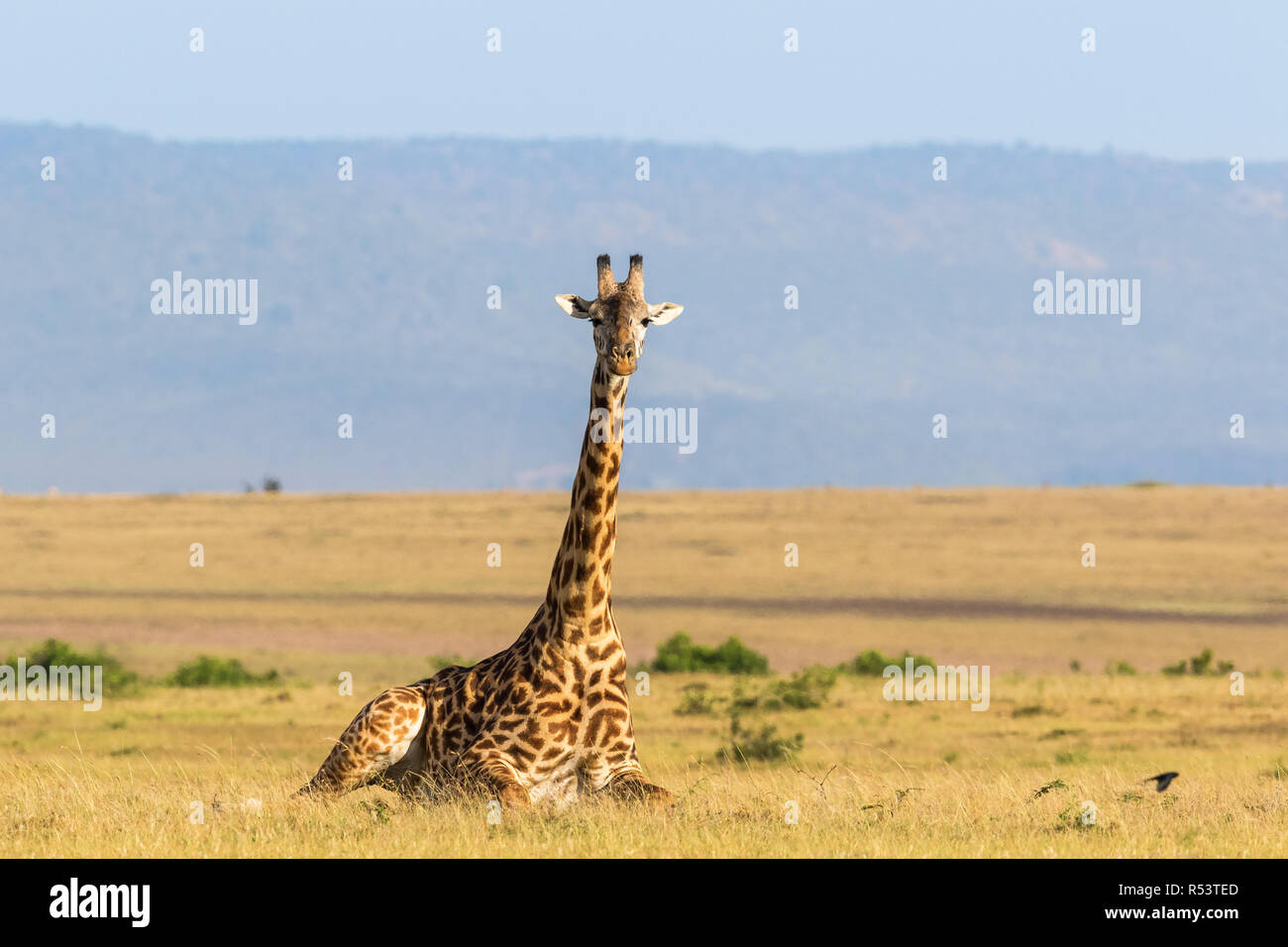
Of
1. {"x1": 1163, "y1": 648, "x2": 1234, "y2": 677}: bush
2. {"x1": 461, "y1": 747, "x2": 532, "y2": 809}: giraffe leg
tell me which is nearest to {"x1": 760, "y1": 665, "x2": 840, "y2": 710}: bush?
{"x1": 1163, "y1": 648, "x2": 1234, "y2": 677}: bush

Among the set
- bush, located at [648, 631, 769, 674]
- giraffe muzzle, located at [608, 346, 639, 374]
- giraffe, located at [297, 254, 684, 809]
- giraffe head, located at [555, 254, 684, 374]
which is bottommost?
bush, located at [648, 631, 769, 674]

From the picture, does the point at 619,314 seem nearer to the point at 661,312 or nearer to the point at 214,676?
the point at 661,312

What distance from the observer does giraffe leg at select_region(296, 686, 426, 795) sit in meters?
13.0

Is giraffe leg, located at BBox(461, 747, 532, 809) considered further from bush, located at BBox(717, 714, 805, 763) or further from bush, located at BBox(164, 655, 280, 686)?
bush, located at BBox(164, 655, 280, 686)

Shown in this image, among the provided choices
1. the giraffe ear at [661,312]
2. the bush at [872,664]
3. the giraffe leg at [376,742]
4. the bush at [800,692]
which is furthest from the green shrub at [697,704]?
the giraffe ear at [661,312]

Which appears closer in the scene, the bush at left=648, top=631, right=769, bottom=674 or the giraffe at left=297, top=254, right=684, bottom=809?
the giraffe at left=297, top=254, right=684, bottom=809

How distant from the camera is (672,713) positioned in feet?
98.6

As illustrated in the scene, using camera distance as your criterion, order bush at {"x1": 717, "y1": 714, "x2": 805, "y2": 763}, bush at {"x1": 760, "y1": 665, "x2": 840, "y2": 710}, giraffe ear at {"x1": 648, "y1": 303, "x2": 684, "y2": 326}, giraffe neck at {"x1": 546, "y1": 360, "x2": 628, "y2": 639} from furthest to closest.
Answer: bush at {"x1": 760, "y1": 665, "x2": 840, "y2": 710} < bush at {"x1": 717, "y1": 714, "x2": 805, "y2": 763} < giraffe neck at {"x1": 546, "y1": 360, "x2": 628, "y2": 639} < giraffe ear at {"x1": 648, "y1": 303, "x2": 684, "y2": 326}

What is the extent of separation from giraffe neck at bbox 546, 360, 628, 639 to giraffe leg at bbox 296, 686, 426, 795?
1.31 m

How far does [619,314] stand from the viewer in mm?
11930

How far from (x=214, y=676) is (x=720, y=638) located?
47.2 feet

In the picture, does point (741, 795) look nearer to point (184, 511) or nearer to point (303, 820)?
point (303, 820)

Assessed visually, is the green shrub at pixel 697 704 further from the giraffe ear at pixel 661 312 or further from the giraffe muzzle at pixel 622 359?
the giraffe muzzle at pixel 622 359
